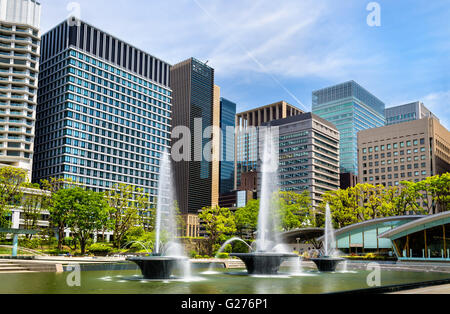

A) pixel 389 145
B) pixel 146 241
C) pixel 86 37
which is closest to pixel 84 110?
pixel 86 37

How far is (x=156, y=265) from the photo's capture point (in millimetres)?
25125

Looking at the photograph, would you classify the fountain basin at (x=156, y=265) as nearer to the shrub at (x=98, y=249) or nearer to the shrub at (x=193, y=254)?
the shrub at (x=98, y=249)

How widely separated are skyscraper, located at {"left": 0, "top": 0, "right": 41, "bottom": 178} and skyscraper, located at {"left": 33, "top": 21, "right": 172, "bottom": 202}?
11914 millimetres

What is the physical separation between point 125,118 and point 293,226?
8479 centimetres

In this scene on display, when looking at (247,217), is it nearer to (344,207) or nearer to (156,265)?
(344,207)

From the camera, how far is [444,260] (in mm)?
47656

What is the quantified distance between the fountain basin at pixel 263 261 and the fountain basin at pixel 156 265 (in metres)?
6.44

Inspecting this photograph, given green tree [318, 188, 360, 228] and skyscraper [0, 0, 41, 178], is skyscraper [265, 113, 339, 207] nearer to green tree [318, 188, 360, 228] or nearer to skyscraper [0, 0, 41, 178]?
green tree [318, 188, 360, 228]

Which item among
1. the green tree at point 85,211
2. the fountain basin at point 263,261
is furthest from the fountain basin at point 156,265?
the green tree at point 85,211

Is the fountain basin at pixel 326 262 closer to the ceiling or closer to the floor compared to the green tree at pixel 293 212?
closer to the floor

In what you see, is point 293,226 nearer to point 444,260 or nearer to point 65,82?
point 444,260

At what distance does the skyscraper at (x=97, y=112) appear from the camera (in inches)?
4941

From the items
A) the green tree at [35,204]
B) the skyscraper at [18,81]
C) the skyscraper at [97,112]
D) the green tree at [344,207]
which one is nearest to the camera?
the green tree at [344,207]

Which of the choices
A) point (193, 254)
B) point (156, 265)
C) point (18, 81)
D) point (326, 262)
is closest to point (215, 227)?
point (193, 254)
